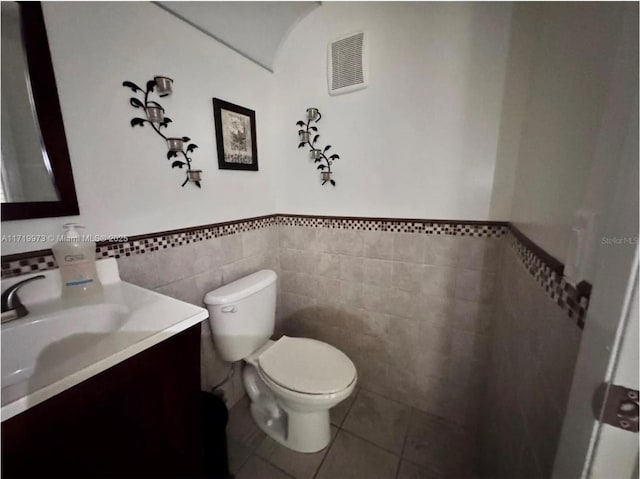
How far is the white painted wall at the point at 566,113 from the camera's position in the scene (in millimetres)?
410

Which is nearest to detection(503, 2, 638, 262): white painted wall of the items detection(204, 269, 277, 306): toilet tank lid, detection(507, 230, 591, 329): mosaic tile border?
detection(507, 230, 591, 329): mosaic tile border

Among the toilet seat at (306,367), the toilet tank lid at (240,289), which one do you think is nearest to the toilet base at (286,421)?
the toilet seat at (306,367)

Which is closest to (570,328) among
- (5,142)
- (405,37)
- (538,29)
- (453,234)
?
(453,234)

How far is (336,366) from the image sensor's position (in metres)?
1.13

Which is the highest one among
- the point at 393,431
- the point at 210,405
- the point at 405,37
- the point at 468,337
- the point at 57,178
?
the point at 405,37

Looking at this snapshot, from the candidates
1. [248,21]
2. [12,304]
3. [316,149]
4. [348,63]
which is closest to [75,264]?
[12,304]

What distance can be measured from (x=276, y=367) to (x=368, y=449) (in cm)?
62

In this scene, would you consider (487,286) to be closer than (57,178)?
No

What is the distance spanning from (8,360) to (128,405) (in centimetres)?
35

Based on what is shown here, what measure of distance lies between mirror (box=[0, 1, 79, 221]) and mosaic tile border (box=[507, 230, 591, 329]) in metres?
1.34

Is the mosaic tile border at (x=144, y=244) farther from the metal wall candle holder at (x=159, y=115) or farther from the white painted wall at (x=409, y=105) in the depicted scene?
the white painted wall at (x=409, y=105)

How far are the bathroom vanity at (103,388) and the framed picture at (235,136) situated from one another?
29.1 inches

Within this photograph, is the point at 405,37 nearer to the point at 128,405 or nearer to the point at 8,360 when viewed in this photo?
the point at 128,405

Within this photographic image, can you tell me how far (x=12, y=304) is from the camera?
656 mm
